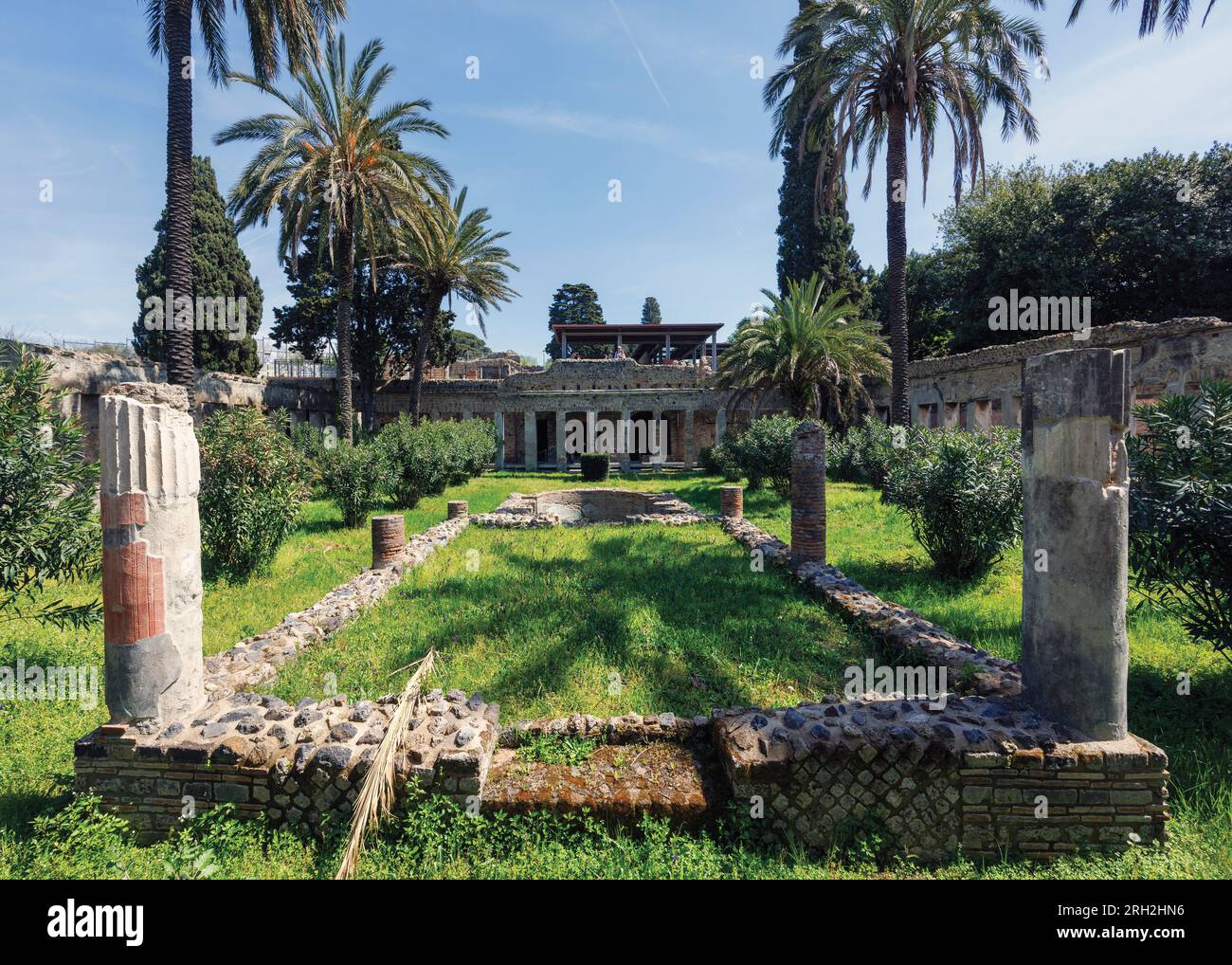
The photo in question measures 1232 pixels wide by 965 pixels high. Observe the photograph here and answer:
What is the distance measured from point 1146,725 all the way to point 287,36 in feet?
49.1

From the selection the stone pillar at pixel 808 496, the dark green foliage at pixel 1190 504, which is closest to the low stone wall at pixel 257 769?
the dark green foliage at pixel 1190 504

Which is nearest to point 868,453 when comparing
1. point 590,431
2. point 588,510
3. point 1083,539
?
point 588,510

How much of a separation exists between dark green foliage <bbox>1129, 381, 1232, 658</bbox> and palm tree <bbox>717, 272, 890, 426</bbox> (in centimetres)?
1233

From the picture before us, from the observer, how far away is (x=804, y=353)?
53.8 feet

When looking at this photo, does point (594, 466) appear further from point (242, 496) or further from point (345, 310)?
point (242, 496)

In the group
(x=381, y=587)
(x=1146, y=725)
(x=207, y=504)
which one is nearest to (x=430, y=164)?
(x=207, y=504)

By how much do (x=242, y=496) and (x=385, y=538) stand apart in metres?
1.80

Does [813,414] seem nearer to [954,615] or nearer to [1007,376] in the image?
[1007,376]

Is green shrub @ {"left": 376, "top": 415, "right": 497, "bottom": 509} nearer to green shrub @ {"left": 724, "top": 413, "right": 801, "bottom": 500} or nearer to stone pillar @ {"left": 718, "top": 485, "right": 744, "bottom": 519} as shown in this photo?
stone pillar @ {"left": 718, "top": 485, "right": 744, "bottom": 519}

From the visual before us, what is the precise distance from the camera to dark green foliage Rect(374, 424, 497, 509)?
44.6 ft

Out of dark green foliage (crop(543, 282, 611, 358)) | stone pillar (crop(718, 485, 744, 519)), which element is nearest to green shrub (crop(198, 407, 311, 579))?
stone pillar (crop(718, 485, 744, 519))

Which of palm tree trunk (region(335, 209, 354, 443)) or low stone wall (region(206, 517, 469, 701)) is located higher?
palm tree trunk (region(335, 209, 354, 443))

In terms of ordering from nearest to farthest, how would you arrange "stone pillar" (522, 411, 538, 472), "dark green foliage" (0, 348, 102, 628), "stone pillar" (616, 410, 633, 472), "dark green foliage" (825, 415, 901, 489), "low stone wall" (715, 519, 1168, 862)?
"low stone wall" (715, 519, 1168, 862) < "dark green foliage" (0, 348, 102, 628) < "dark green foliage" (825, 415, 901, 489) < "stone pillar" (616, 410, 633, 472) < "stone pillar" (522, 411, 538, 472)
